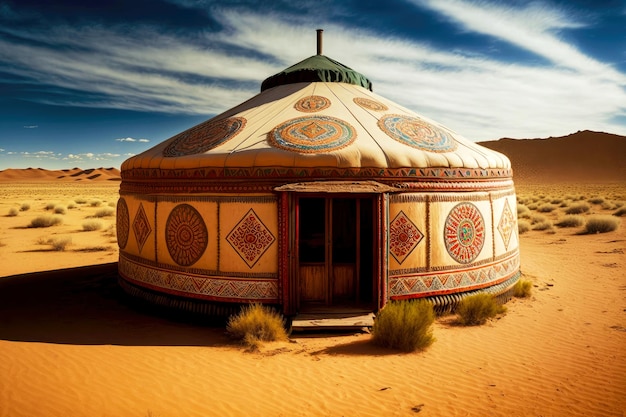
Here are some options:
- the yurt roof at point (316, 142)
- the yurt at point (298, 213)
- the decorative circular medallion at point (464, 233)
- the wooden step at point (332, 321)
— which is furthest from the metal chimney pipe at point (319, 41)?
the wooden step at point (332, 321)

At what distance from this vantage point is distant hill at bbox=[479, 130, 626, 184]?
60000 mm

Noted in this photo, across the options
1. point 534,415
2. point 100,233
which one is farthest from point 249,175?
point 100,233

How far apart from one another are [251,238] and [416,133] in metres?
3.02

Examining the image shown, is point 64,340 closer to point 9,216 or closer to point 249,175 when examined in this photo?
point 249,175

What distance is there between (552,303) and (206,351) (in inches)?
215

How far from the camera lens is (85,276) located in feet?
28.8

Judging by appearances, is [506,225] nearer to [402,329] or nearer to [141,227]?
[402,329]

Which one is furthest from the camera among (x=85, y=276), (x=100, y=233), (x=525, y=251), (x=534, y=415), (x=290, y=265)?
(x=100, y=233)

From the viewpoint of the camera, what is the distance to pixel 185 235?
6.16 meters

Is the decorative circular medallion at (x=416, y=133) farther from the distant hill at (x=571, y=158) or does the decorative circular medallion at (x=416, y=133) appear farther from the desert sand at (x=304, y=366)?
the distant hill at (x=571, y=158)

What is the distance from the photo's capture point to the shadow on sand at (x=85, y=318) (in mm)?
5398

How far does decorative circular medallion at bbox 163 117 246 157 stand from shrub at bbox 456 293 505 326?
4.17 m

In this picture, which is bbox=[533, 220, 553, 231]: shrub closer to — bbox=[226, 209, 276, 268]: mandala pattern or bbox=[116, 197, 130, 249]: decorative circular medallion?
bbox=[226, 209, 276, 268]: mandala pattern

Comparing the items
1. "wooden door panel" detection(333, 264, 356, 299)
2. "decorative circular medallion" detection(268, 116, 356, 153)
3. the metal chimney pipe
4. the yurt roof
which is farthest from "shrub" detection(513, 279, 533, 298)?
the metal chimney pipe
